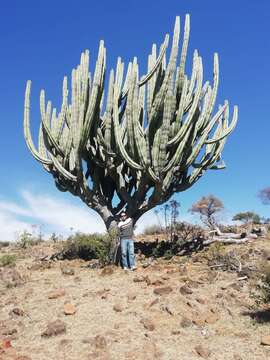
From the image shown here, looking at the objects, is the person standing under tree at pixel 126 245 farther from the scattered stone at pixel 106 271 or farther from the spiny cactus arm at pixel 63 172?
the spiny cactus arm at pixel 63 172

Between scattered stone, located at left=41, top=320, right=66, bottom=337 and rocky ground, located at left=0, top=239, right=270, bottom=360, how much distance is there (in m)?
0.01

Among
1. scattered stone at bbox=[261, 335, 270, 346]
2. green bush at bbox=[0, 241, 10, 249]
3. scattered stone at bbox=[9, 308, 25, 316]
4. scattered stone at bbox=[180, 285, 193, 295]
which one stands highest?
green bush at bbox=[0, 241, 10, 249]

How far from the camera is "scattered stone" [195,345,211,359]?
5590 mm

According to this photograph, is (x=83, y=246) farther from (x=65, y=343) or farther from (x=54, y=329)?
(x=65, y=343)

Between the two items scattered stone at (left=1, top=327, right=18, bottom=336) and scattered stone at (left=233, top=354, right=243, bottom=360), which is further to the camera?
scattered stone at (left=1, top=327, right=18, bottom=336)

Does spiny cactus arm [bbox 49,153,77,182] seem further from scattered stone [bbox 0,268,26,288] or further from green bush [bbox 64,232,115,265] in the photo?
scattered stone [bbox 0,268,26,288]

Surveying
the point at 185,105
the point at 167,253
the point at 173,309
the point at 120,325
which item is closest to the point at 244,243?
the point at 167,253

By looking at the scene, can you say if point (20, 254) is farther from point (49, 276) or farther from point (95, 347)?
point (95, 347)

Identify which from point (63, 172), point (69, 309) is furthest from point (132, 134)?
point (69, 309)

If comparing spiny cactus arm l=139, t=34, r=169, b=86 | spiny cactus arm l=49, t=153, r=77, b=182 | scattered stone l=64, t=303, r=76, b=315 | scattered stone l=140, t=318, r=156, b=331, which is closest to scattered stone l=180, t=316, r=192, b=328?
scattered stone l=140, t=318, r=156, b=331

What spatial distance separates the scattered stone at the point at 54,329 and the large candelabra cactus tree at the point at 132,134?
450cm

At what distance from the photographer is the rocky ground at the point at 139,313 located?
19.0 ft

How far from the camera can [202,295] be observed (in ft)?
24.9

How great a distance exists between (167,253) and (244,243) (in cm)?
218
